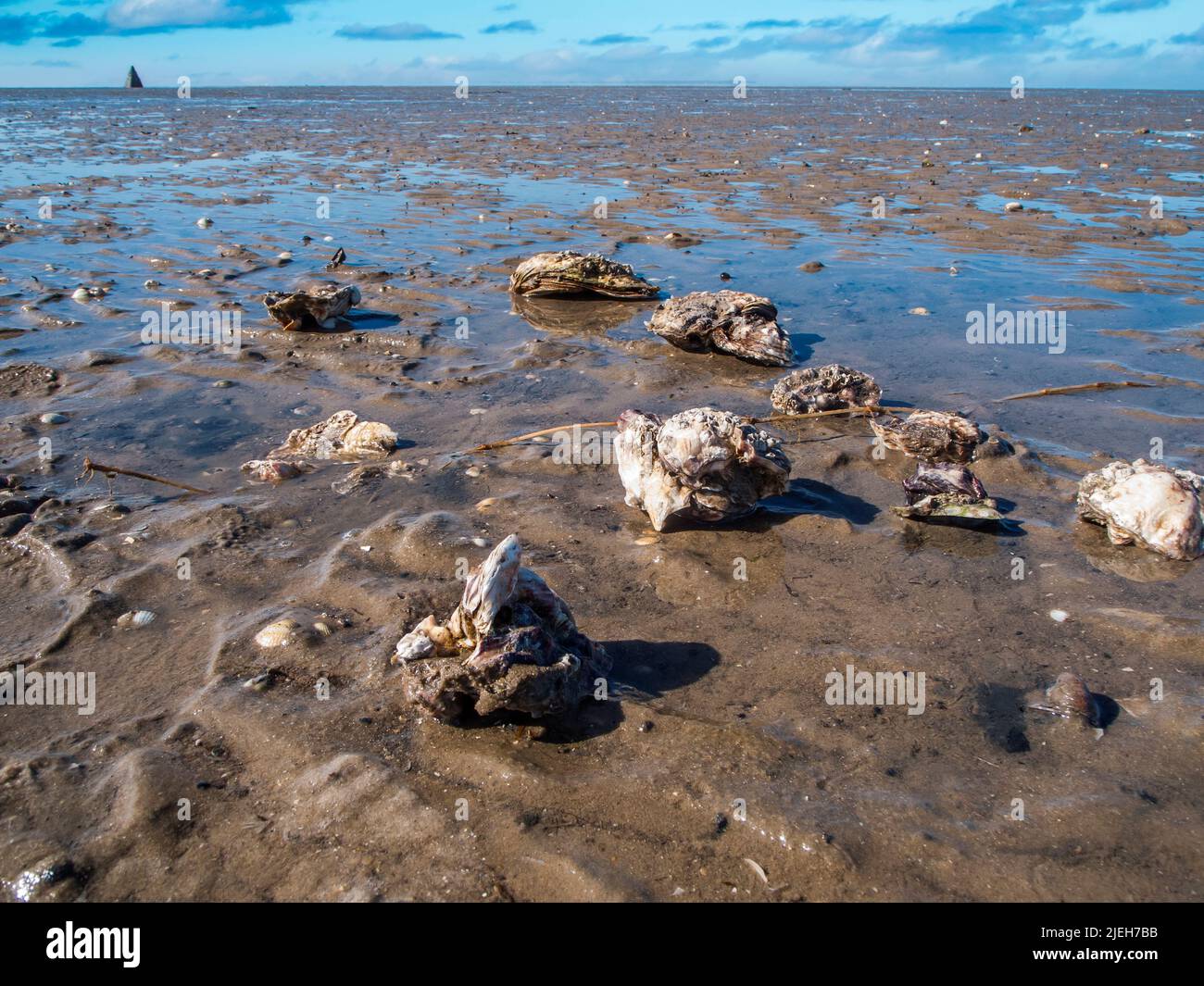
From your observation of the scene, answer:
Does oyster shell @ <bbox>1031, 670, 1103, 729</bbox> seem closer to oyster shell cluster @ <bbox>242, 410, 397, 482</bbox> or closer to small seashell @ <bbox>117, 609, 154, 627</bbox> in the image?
small seashell @ <bbox>117, 609, 154, 627</bbox>

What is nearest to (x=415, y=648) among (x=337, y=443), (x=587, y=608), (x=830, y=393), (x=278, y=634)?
(x=278, y=634)

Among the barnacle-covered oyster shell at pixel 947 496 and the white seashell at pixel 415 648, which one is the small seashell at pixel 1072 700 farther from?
the white seashell at pixel 415 648

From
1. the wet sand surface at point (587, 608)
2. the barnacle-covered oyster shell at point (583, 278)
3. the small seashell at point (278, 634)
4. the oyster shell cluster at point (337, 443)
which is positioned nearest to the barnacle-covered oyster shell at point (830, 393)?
the wet sand surface at point (587, 608)

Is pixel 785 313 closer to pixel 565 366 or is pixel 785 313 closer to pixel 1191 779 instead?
pixel 565 366

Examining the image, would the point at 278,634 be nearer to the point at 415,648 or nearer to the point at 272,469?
the point at 415,648

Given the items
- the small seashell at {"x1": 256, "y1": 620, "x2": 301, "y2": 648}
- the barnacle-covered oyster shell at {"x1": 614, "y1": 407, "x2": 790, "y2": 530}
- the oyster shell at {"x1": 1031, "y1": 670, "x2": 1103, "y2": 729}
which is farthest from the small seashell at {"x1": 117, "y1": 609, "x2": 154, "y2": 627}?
the oyster shell at {"x1": 1031, "y1": 670, "x2": 1103, "y2": 729}

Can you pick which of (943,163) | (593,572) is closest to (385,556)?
(593,572)
